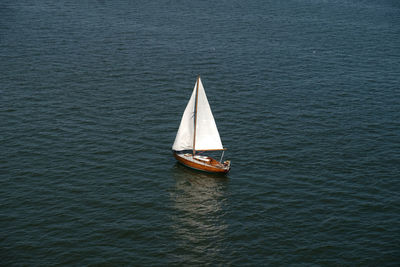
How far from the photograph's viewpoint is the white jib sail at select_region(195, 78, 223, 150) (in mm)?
84125

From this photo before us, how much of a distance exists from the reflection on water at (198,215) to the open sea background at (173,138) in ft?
0.81

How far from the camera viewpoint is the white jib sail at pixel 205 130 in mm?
84125

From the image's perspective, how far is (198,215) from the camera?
237 ft

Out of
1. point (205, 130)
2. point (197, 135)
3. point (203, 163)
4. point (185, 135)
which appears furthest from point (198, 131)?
point (203, 163)

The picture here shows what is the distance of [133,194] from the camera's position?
76.6m

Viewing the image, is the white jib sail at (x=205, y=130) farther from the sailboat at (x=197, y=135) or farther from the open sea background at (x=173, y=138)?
the open sea background at (x=173, y=138)

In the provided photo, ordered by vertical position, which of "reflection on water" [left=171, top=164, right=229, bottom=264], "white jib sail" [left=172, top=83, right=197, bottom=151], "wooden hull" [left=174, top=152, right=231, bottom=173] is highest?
"white jib sail" [left=172, top=83, right=197, bottom=151]

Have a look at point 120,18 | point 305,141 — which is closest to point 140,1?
point 120,18

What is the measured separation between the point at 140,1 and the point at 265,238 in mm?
147138

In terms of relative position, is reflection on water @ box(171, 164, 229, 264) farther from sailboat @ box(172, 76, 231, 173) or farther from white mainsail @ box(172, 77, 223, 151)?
white mainsail @ box(172, 77, 223, 151)

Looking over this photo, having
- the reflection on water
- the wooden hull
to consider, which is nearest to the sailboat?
the wooden hull

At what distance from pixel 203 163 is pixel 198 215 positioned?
482 inches

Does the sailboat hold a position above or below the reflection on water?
above

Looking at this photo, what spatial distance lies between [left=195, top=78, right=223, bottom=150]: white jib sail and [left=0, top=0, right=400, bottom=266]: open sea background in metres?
5.35
